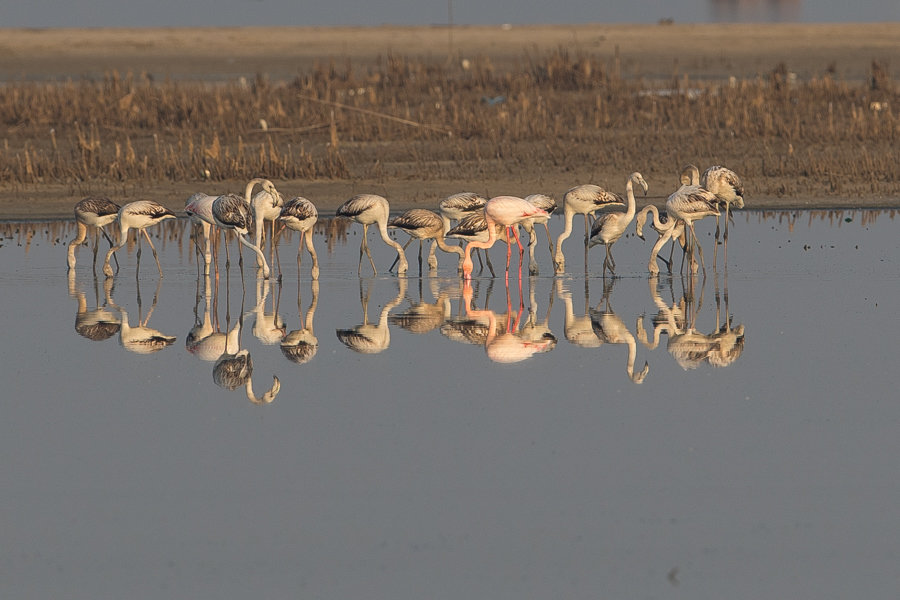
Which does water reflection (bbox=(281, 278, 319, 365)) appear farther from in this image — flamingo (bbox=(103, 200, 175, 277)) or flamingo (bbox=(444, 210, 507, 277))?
flamingo (bbox=(103, 200, 175, 277))

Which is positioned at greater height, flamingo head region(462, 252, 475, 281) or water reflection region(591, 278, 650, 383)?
water reflection region(591, 278, 650, 383)

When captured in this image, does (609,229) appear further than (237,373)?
Yes

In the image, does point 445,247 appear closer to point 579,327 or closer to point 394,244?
point 394,244

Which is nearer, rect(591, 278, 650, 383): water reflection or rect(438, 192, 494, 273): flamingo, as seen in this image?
rect(591, 278, 650, 383): water reflection

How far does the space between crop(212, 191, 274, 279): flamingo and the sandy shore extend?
1942cm

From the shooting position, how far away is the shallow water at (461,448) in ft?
18.4

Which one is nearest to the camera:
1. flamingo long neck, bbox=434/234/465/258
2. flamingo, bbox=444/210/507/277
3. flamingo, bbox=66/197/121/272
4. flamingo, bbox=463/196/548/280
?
flamingo, bbox=463/196/548/280

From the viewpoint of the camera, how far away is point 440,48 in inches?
1855

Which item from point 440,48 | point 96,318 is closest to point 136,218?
point 96,318

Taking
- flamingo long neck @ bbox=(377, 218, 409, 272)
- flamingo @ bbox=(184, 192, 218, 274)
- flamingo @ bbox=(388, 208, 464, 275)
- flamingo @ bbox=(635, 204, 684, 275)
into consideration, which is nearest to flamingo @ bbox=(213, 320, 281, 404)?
flamingo @ bbox=(184, 192, 218, 274)

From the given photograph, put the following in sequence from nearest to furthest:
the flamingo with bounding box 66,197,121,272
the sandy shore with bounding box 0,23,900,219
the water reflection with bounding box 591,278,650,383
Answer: the water reflection with bounding box 591,278,650,383, the flamingo with bounding box 66,197,121,272, the sandy shore with bounding box 0,23,900,219

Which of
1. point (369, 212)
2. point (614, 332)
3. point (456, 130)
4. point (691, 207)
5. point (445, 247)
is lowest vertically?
point (456, 130)

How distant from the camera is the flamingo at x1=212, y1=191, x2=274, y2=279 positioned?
13.3 metres

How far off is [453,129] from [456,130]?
0.08 m
